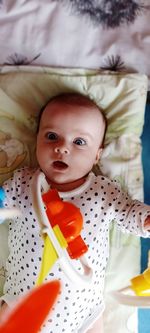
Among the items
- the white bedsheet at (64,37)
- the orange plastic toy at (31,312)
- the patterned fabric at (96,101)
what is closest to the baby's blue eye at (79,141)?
the patterned fabric at (96,101)

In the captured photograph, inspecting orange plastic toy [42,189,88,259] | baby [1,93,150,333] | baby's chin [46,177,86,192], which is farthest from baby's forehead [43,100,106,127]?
orange plastic toy [42,189,88,259]

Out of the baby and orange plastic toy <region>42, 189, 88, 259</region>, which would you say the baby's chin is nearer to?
the baby

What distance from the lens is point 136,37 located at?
4.07 ft

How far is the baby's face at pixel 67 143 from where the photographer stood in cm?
108

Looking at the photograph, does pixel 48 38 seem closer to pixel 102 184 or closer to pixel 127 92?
pixel 127 92

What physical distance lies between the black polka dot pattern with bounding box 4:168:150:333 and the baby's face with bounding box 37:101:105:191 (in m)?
0.04

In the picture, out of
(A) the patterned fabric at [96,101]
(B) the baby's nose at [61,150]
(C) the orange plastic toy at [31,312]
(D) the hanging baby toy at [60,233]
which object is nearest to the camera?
(C) the orange plastic toy at [31,312]

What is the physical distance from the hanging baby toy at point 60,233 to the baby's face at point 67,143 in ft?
0.53

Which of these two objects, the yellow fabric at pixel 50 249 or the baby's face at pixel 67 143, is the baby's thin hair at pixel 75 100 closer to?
the baby's face at pixel 67 143

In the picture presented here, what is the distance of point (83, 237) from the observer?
3.55ft

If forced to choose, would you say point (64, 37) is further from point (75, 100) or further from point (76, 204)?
point (76, 204)

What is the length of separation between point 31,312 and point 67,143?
0.47m

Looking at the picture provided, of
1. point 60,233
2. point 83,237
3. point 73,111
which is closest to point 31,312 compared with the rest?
point 60,233

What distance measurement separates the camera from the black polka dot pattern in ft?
3.51
